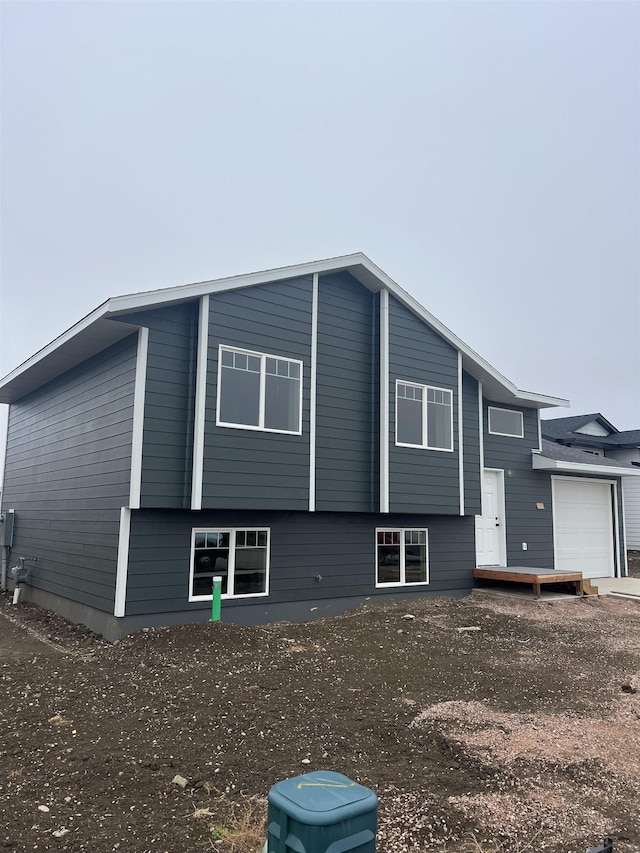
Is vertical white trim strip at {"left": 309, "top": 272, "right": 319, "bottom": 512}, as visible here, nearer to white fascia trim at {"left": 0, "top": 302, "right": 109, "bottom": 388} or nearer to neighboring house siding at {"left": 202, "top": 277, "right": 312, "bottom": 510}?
neighboring house siding at {"left": 202, "top": 277, "right": 312, "bottom": 510}

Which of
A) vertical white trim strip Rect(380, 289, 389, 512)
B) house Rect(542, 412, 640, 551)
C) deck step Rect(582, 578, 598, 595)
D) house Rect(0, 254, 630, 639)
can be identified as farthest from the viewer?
house Rect(542, 412, 640, 551)

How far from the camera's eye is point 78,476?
10516 mm

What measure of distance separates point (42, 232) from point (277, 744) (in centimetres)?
2317

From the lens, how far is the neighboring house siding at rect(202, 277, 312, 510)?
8797 mm

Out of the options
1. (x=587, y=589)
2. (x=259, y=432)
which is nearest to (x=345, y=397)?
(x=259, y=432)

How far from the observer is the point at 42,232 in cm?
2259

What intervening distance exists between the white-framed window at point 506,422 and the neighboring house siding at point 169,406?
795cm

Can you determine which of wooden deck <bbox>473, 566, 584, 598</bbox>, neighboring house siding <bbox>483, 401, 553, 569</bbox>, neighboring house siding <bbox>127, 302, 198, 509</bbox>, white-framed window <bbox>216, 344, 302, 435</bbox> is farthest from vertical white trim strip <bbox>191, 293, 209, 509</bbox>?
neighboring house siding <bbox>483, 401, 553, 569</bbox>

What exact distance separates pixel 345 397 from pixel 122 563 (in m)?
4.80

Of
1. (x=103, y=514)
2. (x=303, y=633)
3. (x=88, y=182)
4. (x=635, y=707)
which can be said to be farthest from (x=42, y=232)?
(x=635, y=707)

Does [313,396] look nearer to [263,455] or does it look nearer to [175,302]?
[263,455]

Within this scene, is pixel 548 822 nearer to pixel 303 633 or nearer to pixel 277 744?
pixel 277 744

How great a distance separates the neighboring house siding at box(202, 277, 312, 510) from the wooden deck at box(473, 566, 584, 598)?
498 centimetres

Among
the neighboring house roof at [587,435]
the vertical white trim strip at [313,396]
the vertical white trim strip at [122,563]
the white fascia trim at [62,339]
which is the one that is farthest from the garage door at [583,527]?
the white fascia trim at [62,339]
